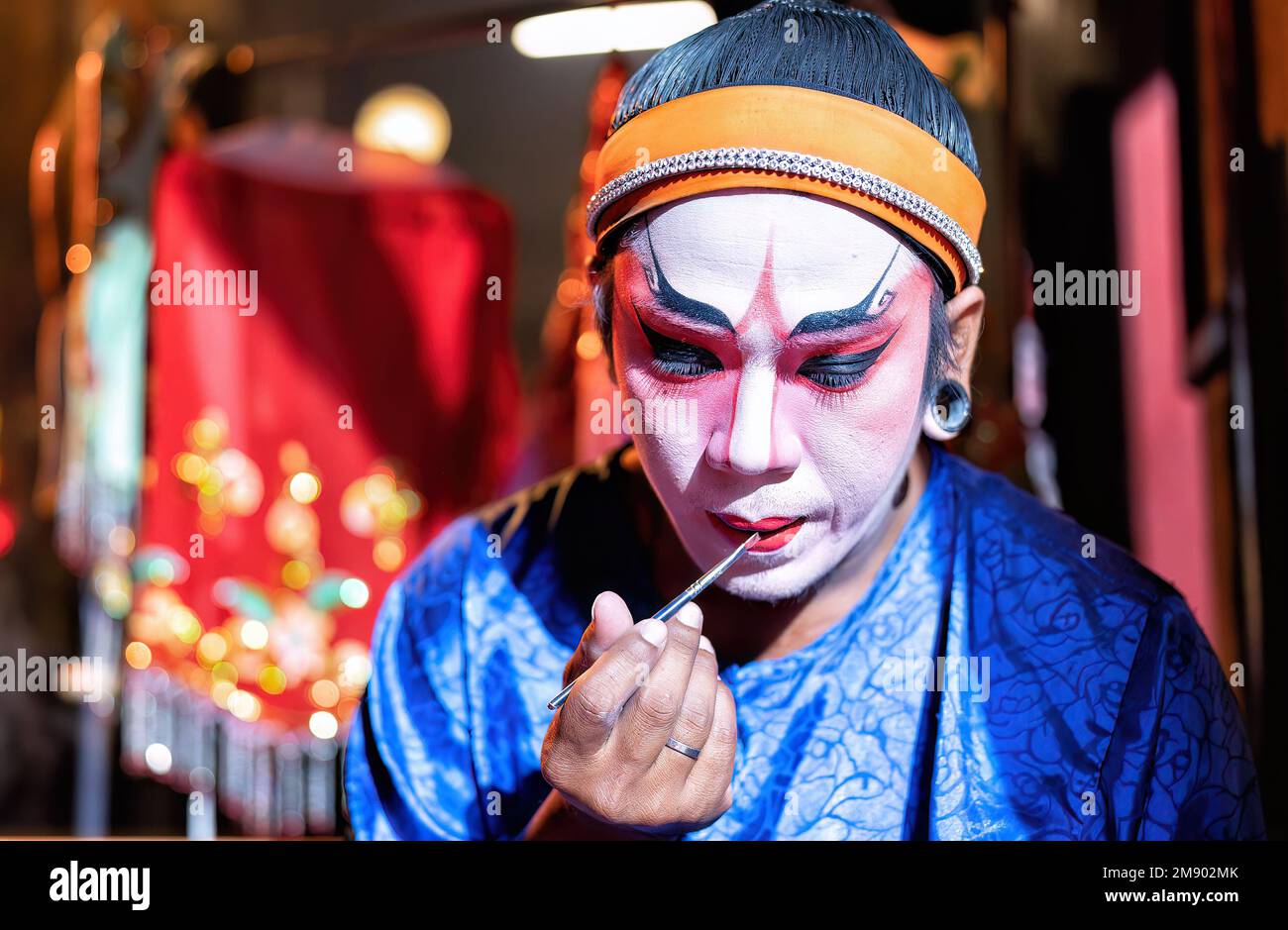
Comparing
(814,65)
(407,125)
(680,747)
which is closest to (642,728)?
(680,747)

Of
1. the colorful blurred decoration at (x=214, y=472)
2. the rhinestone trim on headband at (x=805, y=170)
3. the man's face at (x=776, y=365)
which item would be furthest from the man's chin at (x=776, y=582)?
the colorful blurred decoration at (x=214, y=472)

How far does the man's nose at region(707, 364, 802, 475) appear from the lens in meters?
1.00

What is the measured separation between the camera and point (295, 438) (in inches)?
77.1

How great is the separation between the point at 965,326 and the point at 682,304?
275 mm

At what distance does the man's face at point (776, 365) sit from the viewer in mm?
1008

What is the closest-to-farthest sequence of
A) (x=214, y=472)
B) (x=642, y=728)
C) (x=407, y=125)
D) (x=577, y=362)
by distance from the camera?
(x=642, y=728) → (x=577, y=362) → (x=214, y=472) → (x=407, y=125)

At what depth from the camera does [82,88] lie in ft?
6.07

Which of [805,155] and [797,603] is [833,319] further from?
[797,603]

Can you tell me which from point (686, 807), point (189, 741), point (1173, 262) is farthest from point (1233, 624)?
point (189, 741)

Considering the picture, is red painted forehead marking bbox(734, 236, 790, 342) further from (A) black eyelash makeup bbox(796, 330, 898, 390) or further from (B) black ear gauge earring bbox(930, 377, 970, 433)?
(B) black ear gauge earring bbox(930, 377, 970, 433)

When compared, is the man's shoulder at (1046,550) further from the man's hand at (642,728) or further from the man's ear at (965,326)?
the man's hand at (642,728)

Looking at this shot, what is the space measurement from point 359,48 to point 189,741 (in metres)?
1.15

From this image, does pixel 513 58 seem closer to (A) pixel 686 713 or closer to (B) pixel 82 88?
(B) pixel 82 88

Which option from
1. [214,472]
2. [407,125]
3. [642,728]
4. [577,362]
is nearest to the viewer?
[642,728]
